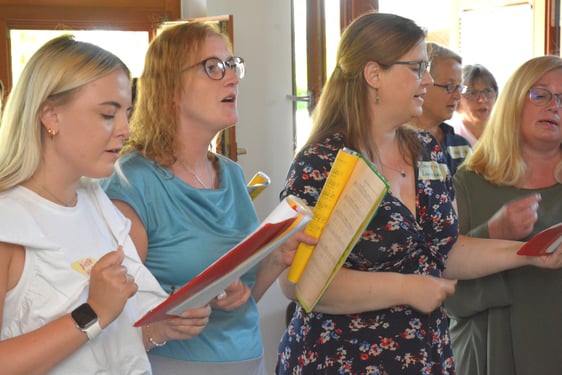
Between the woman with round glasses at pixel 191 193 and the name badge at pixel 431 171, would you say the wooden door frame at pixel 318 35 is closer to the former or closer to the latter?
the name badge at pixel 431 171

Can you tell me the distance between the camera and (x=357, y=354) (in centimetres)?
190

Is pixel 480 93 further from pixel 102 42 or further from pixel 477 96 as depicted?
pixel 102 42

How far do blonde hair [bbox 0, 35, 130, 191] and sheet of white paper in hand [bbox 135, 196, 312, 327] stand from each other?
0.37m

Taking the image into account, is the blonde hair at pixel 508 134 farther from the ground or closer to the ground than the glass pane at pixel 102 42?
closer to the ground

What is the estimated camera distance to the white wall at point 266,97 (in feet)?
14.3

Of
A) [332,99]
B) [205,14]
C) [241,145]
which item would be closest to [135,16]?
[205,14]

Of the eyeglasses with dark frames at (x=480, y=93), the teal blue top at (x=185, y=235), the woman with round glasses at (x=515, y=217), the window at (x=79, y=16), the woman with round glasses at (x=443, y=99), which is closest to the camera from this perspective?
the teal blue top at (x=185, y=235)

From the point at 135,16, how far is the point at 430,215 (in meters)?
2.76

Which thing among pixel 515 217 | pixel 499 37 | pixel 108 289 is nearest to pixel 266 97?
pixel 499 37

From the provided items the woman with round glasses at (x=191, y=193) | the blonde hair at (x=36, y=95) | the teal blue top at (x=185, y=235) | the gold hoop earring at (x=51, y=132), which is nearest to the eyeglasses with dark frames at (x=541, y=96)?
the woman with round glasses at (x=191, y=193)

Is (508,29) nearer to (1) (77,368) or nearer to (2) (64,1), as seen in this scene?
(2) (64,1)

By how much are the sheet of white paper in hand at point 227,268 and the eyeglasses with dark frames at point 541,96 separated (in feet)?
4.53

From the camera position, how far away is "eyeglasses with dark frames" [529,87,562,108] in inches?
99.7

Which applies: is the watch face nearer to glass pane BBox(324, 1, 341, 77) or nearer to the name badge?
the name badge
